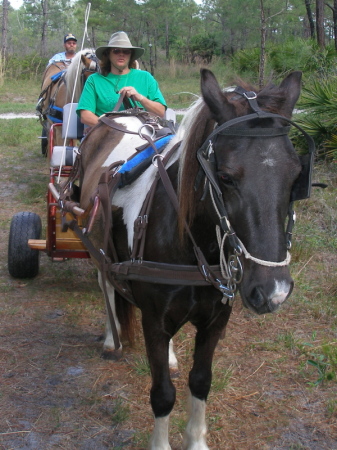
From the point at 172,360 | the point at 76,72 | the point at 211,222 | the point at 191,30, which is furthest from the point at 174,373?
the point at 191,30

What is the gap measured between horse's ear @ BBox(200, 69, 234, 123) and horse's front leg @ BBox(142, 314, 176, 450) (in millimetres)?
1083

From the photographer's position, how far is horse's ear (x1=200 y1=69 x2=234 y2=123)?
2.10 m

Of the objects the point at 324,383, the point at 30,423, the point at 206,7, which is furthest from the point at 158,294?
the point at 206,7

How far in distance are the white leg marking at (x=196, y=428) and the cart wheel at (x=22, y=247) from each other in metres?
2.61

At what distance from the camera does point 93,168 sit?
3654 millimetres

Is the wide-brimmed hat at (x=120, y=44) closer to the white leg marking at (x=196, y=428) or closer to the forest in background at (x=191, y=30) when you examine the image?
the white leg marking at (x=196, y=428)

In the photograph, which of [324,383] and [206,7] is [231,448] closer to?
[324,383]

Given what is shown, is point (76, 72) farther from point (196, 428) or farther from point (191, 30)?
point (191, 30)

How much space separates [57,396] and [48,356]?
535 mm

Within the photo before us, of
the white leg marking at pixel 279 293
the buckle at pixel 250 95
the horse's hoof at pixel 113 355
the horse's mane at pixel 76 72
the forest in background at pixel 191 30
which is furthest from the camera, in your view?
the forest in background at pixel 191 30

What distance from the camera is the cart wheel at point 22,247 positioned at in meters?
4.85

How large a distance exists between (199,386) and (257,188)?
1393 millimetres

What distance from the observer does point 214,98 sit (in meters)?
2.10

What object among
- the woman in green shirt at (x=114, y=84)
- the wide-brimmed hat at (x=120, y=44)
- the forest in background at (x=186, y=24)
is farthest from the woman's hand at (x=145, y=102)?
the forest in background at (x=186, y=24)
